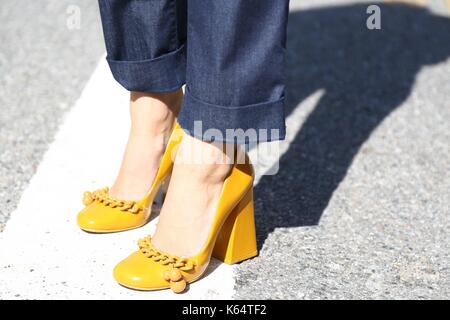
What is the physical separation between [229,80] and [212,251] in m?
0.45

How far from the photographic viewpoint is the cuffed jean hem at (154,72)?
1.70 metres

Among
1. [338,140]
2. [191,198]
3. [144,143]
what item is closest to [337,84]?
[338,140]

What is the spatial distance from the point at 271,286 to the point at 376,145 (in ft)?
3.17

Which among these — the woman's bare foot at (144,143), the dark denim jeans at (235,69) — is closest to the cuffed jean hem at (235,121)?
the dark denim jeans at (235,69)

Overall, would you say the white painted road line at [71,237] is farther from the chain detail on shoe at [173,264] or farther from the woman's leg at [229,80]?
the woman's leg at [229,80]

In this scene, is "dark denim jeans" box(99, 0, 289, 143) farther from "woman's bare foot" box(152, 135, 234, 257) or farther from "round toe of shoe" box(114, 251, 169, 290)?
"round toe of shoe" box(114, 251, 169, 290)

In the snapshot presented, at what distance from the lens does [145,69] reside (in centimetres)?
170

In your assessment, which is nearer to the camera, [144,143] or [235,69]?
[235,69]

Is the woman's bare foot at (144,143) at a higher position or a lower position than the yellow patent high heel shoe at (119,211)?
higher

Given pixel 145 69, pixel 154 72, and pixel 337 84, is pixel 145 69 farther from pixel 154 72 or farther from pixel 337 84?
pixel 337 84

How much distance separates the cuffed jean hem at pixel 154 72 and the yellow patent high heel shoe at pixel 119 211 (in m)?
0.18

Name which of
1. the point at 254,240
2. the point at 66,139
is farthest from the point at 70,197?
the point at 254,240

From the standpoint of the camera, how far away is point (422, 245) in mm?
1854
